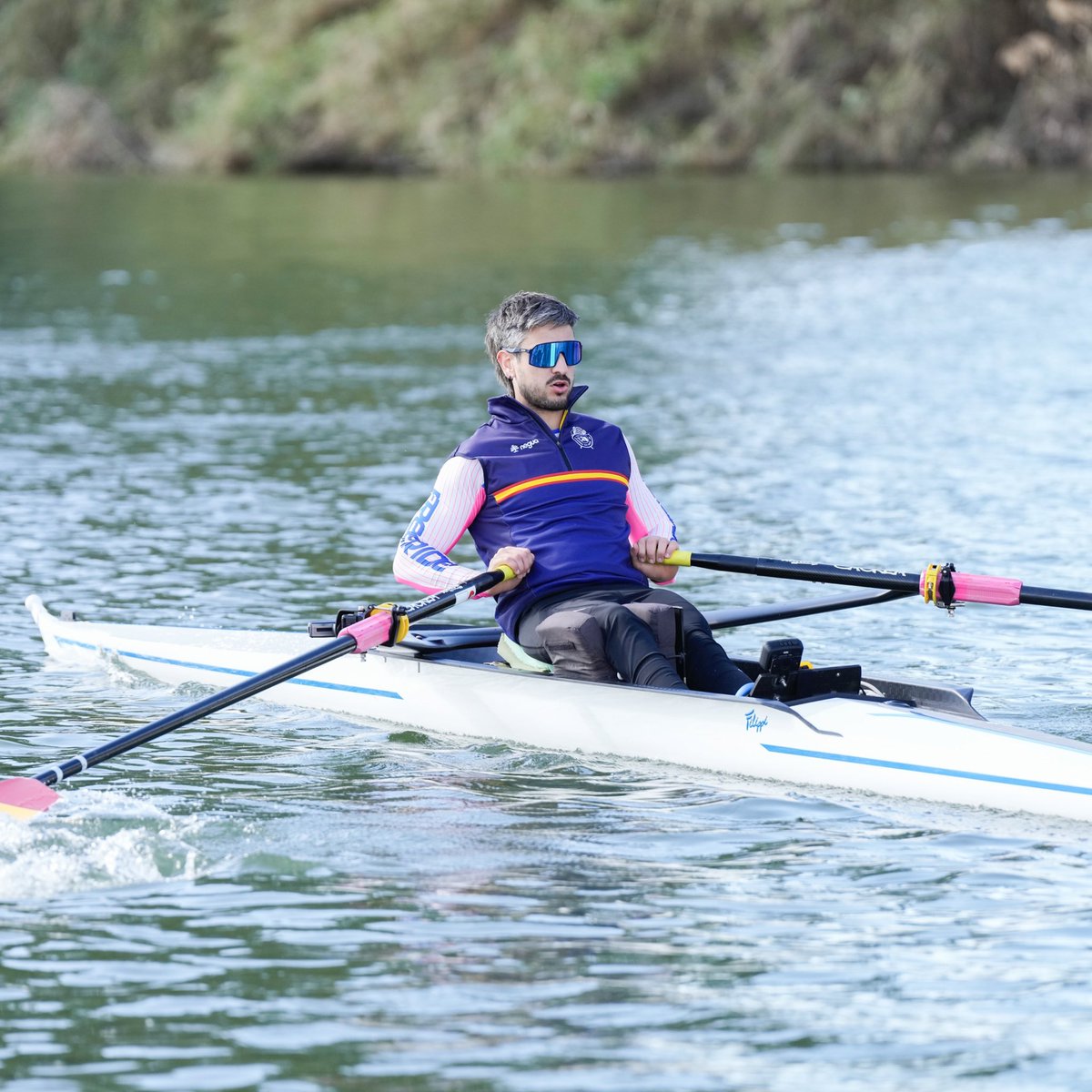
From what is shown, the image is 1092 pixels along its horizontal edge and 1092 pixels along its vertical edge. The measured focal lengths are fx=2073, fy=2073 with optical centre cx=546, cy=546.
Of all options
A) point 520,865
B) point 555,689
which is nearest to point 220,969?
point 520,865

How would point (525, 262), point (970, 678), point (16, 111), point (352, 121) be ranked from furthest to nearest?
point (16, 111)
point (352, 121)
point (525, 262)
point (970, 678)

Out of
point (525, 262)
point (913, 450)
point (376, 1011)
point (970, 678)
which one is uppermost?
point (525, 262)

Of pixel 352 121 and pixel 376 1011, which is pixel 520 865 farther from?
pixel 352 121

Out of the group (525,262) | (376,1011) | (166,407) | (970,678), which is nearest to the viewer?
(376,1011)

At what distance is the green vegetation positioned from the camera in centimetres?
3778

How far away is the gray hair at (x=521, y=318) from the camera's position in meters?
7.70

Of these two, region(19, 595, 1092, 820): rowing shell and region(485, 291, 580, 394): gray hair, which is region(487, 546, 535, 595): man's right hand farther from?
region(485, 291, 580, 394): gray hair

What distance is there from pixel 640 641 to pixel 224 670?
7.12 ft

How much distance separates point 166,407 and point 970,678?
9.44 meters

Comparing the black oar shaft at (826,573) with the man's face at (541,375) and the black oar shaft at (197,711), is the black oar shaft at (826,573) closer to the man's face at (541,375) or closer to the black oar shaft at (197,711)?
the man's face at (541,375)

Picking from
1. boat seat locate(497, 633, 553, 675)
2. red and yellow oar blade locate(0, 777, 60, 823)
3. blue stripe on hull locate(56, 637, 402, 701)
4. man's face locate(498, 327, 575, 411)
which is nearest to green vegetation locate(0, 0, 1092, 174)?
blue stripe on hull locate(56, 637, 402, 701)

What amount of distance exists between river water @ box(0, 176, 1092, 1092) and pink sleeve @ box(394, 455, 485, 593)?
0.69 m

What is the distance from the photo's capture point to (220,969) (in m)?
5.68

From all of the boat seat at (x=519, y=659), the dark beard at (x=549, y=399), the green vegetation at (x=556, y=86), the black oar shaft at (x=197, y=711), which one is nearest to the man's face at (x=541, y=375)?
the dark beard at (x=549, y=399)
